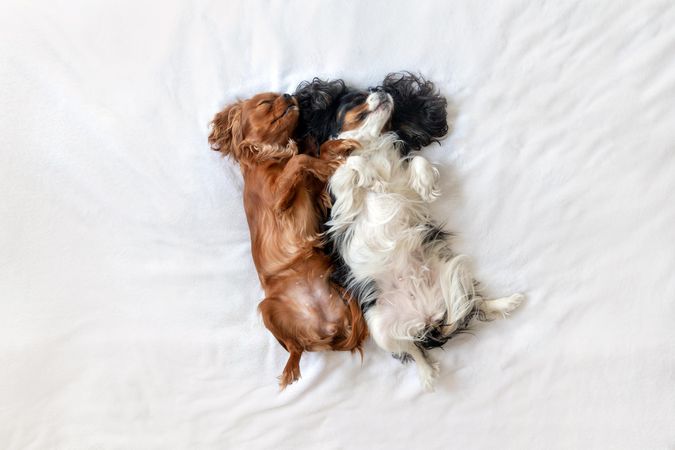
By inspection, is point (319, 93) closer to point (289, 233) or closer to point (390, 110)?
point (390, 110)

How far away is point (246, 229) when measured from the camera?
2789 millimetres

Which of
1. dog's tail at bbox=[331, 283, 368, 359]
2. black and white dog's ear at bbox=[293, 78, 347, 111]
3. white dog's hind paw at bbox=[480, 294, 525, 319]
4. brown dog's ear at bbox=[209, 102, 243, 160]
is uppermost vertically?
black and white dog's ear at bbox=[293, 78, 347, 111]

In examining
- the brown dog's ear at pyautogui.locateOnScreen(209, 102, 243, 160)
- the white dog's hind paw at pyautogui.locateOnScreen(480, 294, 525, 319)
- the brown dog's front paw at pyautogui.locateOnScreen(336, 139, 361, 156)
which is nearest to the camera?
the brown dog's front paw at pyautogui.locateOnScreen(336, 139, 361, 156)

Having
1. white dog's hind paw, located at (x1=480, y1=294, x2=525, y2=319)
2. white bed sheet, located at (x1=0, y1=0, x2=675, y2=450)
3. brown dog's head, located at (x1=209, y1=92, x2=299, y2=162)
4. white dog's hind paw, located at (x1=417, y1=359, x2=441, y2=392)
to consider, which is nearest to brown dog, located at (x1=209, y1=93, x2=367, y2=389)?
brown dog's head, located at (x1=209, y1=92, x2=299, y2=162)

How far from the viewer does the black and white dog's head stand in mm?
2514

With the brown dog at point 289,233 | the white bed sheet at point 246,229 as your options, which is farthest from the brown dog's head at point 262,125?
the white bed sheet at point 246,229

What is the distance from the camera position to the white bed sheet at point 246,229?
8.54 ft

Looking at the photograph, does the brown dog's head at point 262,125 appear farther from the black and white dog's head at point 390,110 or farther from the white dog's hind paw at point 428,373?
the white dog's hind paw at point 428,373

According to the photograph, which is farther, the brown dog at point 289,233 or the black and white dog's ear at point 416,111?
the black and white dog's ear at point 416,111

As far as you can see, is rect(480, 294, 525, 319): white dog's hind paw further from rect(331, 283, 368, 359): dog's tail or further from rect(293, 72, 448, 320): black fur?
rect(331, 283, 368, 359): dog's tail

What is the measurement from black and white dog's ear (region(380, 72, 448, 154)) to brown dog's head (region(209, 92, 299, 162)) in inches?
18.3

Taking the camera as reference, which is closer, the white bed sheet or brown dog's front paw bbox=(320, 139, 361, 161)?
brown dog's front paw bbox=(320, 139, 361, 161)

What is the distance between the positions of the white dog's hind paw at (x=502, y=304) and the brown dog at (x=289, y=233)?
1.98 ft

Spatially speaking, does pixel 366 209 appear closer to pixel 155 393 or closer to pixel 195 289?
pixel 195 289
